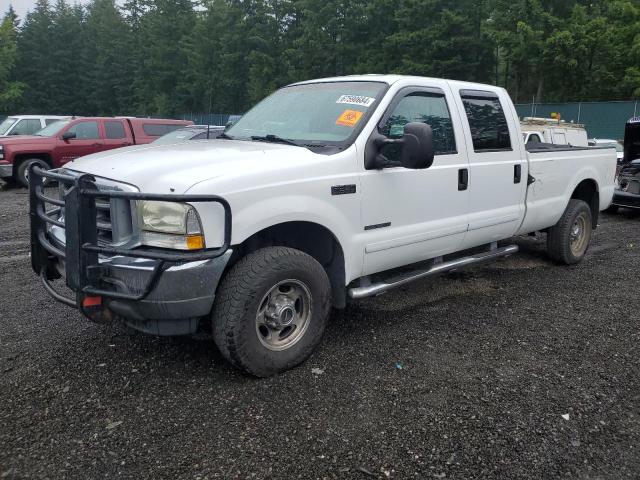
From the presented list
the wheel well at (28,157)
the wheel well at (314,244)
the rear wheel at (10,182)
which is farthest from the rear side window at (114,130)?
the wheel well at (314,244)

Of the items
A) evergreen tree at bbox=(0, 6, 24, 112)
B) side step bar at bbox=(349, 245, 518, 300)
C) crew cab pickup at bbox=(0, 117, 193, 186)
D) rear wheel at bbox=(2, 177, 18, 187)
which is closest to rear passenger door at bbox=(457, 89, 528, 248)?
side step bar at bbox=(349, 245, 518, 300)

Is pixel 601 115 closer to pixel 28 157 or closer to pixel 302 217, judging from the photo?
pixel 28 157

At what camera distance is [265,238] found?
11.6ft

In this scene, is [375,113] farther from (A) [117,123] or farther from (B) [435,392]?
(A) [117,123]

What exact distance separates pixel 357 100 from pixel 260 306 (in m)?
1.74

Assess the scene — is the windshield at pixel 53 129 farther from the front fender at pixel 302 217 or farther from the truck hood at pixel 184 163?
the front fender at pixel 302 217

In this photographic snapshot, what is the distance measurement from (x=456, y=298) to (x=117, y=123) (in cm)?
1161

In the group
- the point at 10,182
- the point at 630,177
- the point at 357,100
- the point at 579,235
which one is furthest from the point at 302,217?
the point at 10,182

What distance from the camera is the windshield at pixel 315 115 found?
3.86 meters

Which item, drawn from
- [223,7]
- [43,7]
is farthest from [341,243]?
[43,7]

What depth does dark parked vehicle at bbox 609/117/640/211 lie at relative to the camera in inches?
383

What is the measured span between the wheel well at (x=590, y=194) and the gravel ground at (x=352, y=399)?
77.4 inches

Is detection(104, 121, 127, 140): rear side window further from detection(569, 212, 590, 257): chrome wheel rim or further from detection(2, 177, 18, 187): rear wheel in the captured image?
detection(569, 212, 590, 257): chrome wheel rim

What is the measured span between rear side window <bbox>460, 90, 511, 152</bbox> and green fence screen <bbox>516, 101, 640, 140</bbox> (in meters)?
19.8
